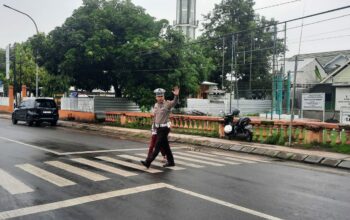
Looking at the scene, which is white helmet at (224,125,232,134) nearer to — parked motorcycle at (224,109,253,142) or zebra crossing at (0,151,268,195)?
parked motorcycle at (224,109,253,142)

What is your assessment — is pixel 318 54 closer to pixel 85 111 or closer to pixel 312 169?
pixel 85 111

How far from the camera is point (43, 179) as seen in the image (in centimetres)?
708

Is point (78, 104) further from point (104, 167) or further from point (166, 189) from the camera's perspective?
point (166, 189)

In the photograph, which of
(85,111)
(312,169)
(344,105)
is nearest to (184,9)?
(85,111)

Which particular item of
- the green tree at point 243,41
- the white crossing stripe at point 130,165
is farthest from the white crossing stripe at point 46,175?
the green tree at point 243,41

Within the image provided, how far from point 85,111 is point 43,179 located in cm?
1952

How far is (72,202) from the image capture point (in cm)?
554

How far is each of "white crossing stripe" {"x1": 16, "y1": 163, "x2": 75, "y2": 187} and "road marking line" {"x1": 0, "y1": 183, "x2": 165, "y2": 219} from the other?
1.02 m

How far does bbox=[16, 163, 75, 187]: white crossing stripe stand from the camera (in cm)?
675

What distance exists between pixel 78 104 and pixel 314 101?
17018 mm

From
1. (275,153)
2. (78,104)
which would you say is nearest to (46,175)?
(275,153)

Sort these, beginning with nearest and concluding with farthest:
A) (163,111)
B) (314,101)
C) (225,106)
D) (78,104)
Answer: (163,111)
(314,101)
(78,104)
(225,106)

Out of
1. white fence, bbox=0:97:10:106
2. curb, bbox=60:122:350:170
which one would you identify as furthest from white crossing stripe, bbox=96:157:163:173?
white fence, bbox=0:97:10:106

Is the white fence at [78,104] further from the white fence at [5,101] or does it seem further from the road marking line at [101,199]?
the road marking line at [101,199]
